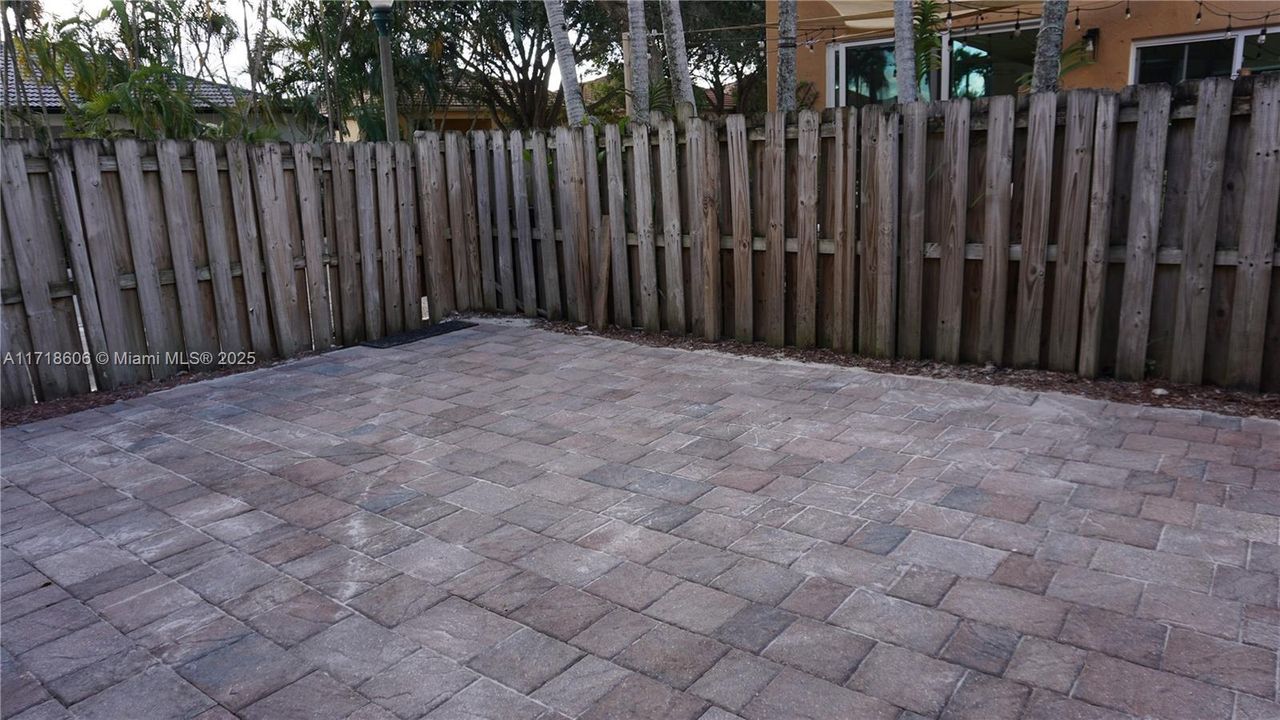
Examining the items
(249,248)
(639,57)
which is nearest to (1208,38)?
(639,57)

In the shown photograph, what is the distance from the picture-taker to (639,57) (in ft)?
28.8

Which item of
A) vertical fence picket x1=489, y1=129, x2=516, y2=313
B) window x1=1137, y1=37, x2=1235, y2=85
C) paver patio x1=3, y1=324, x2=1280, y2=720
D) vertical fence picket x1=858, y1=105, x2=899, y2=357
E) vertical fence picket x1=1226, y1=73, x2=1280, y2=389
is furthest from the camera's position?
window x1=1137, y1=37, x2=1235, y2=85

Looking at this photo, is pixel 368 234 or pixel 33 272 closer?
pixel 33 272

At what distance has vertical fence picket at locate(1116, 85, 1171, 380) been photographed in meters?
4.77

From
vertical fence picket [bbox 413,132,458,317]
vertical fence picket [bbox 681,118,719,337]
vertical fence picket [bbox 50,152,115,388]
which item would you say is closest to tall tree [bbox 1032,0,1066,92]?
vertical fence picket [bbox 681,118,719,337]

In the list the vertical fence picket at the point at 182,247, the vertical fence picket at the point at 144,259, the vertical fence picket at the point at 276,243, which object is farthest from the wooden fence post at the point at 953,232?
the vertical fence picket at the point at 144,259

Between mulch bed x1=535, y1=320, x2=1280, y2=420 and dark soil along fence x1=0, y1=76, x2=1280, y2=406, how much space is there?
95 mm

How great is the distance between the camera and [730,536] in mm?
3365

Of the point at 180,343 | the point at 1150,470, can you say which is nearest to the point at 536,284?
the point at 180,343

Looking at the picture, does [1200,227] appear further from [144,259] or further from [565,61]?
[144,259]

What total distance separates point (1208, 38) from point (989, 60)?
2351 millimetres

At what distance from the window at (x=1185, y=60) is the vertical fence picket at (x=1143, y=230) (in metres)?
5.96

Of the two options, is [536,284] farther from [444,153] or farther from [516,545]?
[516,545]

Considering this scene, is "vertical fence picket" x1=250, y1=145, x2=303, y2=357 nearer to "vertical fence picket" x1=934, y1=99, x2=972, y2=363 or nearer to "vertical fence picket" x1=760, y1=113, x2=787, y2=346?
"vertical fence picket" x1=760, y1=113, x2=787, y2=346
